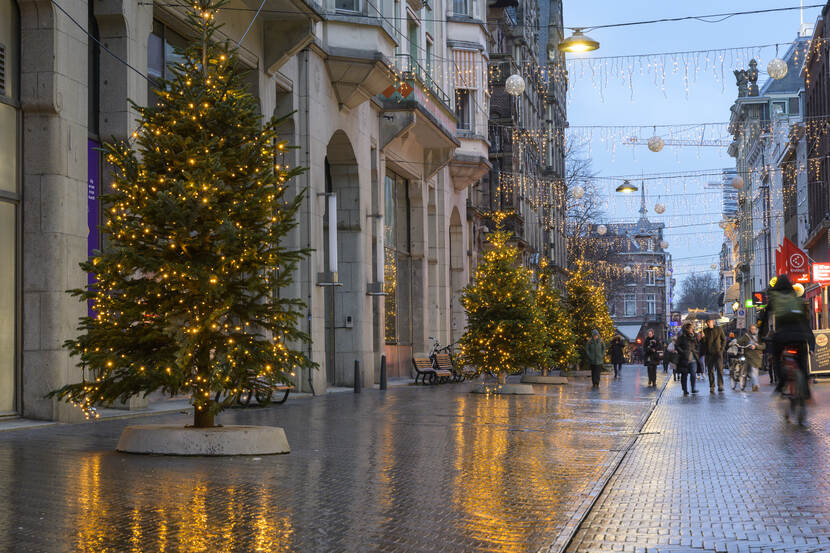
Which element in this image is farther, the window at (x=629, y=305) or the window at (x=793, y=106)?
the window at (x=629, y=305)

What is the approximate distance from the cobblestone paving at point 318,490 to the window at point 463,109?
28.6 meters

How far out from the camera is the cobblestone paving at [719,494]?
7172 mm

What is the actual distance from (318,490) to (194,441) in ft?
9.25

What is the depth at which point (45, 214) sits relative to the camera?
52.0ft

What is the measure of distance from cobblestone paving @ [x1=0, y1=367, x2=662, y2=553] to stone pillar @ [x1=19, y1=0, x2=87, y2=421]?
1.02m

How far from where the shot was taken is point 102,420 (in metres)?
16.4

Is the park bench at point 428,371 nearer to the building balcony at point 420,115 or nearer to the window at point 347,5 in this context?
the building balcony at point 420,115

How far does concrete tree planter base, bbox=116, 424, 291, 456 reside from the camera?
11.5 m

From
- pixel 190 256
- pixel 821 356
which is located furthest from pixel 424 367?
pixel 190 256

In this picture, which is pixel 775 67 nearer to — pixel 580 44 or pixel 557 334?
pixel 580 44

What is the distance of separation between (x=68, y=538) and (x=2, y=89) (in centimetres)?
1044

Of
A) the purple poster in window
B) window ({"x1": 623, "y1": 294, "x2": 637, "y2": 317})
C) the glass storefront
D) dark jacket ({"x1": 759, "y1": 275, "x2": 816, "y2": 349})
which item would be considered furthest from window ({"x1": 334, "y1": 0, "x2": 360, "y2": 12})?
window ({"x1": 623, "y1": 294, "x2": 637, "y2": 317})

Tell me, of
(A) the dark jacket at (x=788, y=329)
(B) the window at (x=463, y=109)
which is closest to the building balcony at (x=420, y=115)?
(B) the window at (x=463, y=109)

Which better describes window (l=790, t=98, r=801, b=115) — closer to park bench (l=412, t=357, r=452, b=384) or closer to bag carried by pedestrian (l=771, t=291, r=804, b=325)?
park bench (l=412, t=357, r=452, b=384)
